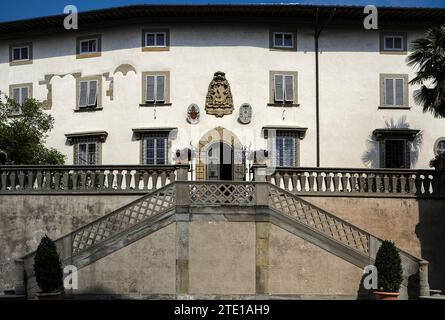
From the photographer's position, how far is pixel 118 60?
105 ft

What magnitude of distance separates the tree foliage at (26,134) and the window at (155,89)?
441 centimetres

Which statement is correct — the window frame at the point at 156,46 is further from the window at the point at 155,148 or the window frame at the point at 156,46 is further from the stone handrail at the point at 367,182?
the stone handrail at the point at 367,182

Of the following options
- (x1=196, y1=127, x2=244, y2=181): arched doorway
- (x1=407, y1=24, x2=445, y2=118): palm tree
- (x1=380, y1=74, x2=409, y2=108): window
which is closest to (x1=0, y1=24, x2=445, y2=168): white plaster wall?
(x1=380, y1=74, x2=409, y2=108): window

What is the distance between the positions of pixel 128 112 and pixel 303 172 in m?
10.2

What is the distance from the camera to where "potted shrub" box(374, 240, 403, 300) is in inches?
811

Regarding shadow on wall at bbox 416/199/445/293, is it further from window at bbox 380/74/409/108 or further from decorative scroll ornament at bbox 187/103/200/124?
decorative scroll ornament at bbox 187/103/200/124

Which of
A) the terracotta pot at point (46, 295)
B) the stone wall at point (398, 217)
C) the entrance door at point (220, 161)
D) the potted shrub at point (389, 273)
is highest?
the entrance door at point (220, 161)

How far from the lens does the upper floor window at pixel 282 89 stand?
31.3m

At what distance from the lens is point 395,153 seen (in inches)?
1238

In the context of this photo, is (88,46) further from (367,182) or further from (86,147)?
(367,182)

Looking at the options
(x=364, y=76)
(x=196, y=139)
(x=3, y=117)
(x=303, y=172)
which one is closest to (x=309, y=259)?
(x=303, y=172)

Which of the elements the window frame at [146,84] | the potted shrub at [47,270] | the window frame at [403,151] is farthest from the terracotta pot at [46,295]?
the window frame at [403,151]

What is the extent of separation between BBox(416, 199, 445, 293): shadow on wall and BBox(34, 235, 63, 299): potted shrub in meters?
13.2

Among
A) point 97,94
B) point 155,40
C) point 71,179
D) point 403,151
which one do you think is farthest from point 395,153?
point 71,179
